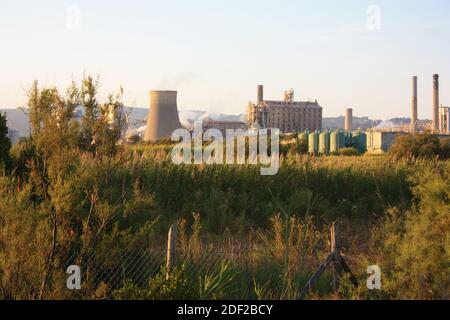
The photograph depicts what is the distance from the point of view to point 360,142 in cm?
4509

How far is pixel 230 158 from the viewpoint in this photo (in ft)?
41.8

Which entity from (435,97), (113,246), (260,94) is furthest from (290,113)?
(113,246)

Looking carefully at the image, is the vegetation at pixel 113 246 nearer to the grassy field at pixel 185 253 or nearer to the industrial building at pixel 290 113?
the grassy field at pixel 185 253

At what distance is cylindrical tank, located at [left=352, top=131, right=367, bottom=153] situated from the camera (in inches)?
1767

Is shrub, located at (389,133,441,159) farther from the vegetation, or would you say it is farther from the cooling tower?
the vegetation

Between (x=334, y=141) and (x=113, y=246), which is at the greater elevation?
(x=113, y=246)

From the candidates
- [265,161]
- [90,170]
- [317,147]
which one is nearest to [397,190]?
[265,161]

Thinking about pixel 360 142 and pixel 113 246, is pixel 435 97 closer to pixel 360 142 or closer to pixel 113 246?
pixel 360 142

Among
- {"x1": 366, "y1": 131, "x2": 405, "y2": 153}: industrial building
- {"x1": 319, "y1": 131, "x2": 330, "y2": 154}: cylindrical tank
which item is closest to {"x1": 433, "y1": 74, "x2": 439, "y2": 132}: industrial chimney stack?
{"x1": 366, "y1": 131, "x2": 405, "y2": 153}: industrial building

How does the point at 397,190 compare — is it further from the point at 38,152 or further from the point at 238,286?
the point at 38,152
